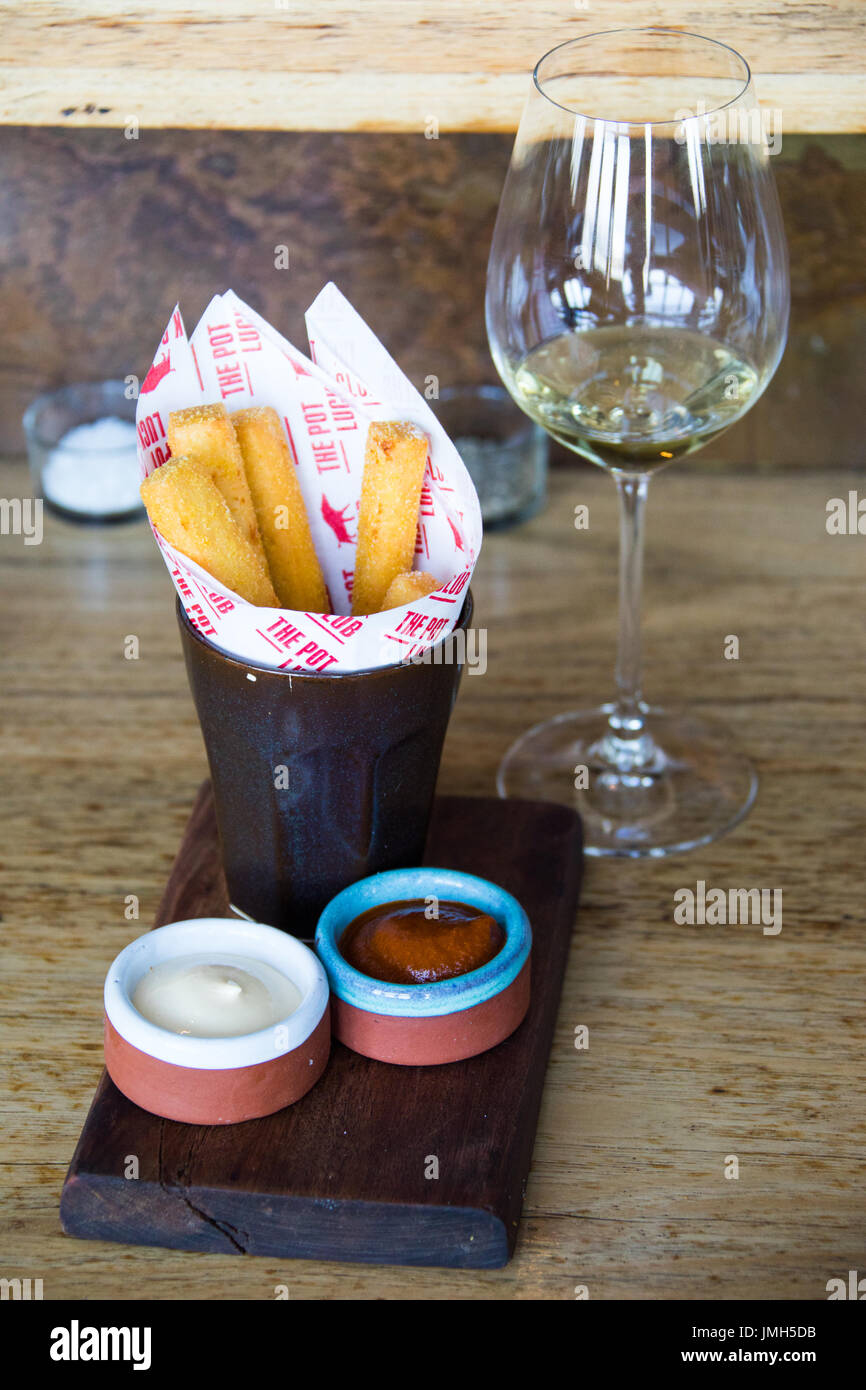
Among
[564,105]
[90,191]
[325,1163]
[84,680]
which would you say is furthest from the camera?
[90,191]

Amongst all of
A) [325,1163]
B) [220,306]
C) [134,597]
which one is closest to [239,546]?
[220,306]

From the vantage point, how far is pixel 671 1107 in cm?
52

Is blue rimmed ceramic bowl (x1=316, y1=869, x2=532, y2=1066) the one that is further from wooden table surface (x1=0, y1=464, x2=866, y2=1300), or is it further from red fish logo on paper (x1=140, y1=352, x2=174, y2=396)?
red fish logo on paper (x1=140, y1=352, x2=174, y2=396)

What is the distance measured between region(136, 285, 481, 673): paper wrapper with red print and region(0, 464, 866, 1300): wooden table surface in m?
0.17

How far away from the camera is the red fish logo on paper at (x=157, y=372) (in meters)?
0.53

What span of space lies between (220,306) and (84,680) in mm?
279

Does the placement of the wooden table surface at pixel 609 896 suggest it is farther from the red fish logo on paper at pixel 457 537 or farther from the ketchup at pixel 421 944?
the red fish logo on paper at pixel 457 537

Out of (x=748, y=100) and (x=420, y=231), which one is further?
(x=420, y=231)

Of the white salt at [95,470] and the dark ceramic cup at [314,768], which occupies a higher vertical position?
the dark ceramic cup at [314,768]

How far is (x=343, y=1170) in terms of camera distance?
1.55 feet

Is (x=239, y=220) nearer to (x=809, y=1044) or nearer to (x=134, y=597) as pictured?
(x=134, y=597)

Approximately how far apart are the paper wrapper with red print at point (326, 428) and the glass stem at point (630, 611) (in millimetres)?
129

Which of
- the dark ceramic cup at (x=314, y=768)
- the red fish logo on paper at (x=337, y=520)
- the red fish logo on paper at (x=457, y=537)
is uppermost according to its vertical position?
the red fish logo on paper at (x=457, y=537)

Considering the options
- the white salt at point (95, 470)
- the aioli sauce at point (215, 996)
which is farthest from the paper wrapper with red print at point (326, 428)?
the white salt at point (95, 470)
